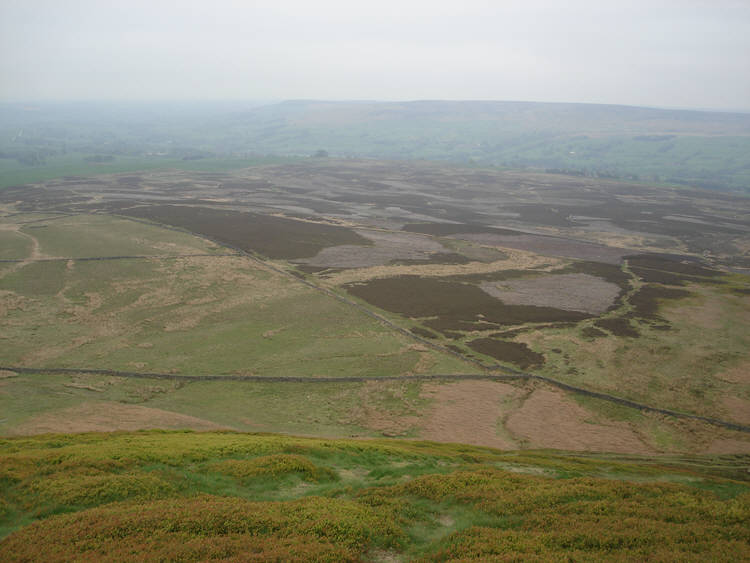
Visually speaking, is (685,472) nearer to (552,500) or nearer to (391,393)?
(552,500)

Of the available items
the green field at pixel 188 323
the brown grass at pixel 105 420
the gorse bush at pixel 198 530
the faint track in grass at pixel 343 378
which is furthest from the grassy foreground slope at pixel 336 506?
the green field at pixel 188 323

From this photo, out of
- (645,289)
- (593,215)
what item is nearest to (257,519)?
(645,289)

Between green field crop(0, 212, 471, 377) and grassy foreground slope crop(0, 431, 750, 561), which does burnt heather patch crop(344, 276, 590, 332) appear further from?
grassy foreground slope crop(0, 431, 750, 561)

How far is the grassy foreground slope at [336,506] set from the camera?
14992 millimetres

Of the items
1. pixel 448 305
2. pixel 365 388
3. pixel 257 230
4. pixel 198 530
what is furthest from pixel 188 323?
pixel 257 230

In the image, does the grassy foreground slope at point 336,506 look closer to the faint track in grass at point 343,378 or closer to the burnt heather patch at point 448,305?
the faint track in grass at point 343,378

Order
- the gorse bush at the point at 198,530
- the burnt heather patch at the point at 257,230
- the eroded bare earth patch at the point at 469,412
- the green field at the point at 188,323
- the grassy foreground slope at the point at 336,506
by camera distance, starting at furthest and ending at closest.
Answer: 1. the burnt heather patch at the point at 257,230
2. the green field at the point at 188,323
3. the eroded bare earth patch at the point at 469,412
4. the grassy foreground slope at the point at 336,506
5. the gorse bush at the point at 198,530

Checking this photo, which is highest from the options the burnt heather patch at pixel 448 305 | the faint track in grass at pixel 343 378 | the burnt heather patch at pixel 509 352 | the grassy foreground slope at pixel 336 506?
the grassy foreground slope at pixel 336 506

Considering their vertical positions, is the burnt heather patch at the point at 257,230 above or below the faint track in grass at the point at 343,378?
above

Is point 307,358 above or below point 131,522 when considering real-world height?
below

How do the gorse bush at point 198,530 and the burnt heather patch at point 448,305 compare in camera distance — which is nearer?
the gorse bush at point 198,530

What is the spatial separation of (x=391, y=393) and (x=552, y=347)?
17.9 meters

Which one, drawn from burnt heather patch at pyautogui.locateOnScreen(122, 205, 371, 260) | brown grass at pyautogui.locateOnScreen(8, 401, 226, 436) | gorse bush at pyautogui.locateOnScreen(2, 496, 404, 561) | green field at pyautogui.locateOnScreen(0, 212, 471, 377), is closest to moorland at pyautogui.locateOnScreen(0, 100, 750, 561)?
gorse bush at pyautogui.locateOnScreen(2, 496, 404, 561)

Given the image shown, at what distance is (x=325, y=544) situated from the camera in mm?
15125
